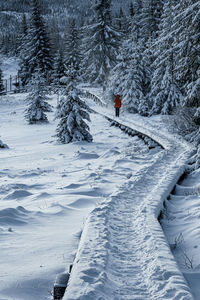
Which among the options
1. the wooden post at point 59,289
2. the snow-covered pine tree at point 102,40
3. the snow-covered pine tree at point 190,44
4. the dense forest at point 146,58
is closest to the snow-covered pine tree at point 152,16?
the dense forest at point 146,58

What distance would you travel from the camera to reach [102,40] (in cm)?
4184

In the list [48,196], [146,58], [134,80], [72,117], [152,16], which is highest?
[152,16]

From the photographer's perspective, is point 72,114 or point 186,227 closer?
point 186,227

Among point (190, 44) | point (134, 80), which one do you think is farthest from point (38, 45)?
point (190, 44)

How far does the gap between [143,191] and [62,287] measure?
3.83 meters

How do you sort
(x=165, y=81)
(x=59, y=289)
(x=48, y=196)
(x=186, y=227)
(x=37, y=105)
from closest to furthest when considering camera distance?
(x=59, y=289)
(x=186, y=227)
(x=48, y=196)
(x=165, y=81)
(x=37, y=105)

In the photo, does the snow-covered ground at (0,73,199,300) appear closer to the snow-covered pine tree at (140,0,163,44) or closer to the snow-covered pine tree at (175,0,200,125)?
the snow-covered pine tree at (175,0,200,125)

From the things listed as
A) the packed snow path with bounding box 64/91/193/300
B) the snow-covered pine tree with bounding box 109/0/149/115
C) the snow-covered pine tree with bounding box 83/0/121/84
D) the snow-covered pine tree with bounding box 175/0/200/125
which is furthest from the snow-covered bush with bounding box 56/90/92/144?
the snow-covered pine tree with bounding box 83/0/121/84

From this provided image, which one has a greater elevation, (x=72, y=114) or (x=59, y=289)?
(x=59, y=289)

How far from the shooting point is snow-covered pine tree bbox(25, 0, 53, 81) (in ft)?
156

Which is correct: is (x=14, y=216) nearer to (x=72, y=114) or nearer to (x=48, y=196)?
(x=48, y=196)

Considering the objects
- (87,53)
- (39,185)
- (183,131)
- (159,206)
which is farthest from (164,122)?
(87,53)

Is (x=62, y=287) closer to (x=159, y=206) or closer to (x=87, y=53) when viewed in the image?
(x=159, y=206)

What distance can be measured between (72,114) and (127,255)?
1123cm
